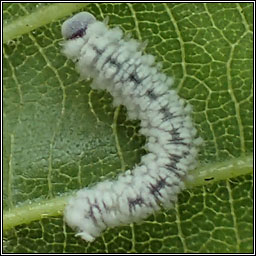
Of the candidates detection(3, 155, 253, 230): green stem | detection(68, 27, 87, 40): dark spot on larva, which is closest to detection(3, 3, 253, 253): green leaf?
detection(3, 155, 253, 230): green stem

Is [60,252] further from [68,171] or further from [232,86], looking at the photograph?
[232,86]

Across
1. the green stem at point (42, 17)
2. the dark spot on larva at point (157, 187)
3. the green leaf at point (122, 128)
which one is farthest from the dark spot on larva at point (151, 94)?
the green stem at point (42, 17)

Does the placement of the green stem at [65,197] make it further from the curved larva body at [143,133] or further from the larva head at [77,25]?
the larva head at [77,25]

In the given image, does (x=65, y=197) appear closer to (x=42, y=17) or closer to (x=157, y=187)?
(x=157, y=187)

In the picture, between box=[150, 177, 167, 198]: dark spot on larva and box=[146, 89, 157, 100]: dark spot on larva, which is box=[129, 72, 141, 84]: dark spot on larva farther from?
box=[150, 177, 167, 198]: dark spot on larva

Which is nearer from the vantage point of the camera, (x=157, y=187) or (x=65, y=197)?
(x=157, y=187)

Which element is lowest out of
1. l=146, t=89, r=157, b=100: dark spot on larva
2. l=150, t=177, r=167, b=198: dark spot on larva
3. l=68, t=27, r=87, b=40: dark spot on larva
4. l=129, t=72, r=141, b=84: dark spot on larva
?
l=150, t=177, r=167, b=198: dark spot on larva

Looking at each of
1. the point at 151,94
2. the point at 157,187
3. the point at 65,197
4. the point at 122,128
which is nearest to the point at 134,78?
the point at 151,94
